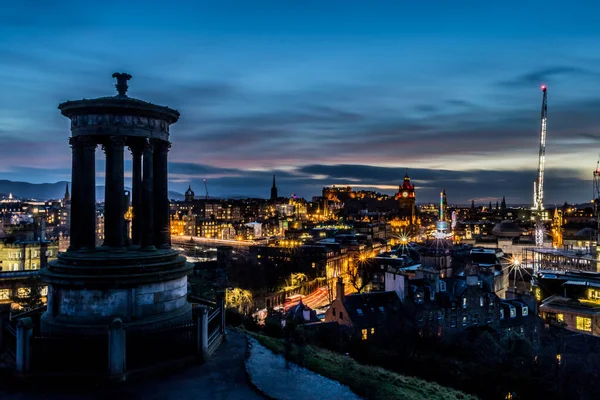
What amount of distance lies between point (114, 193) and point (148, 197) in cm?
137

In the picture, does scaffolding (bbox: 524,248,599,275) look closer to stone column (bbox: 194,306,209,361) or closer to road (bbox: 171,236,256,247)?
road (bbox: 171,236,256,247)

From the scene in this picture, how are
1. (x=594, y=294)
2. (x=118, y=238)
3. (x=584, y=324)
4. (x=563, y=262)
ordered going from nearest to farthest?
(x=118, y=238), (x=584, y=324), (x=594, y=294), (x=563, y=262)

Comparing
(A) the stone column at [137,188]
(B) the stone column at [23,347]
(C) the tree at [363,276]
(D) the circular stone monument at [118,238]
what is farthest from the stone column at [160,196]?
(C) the tree at [363,276]

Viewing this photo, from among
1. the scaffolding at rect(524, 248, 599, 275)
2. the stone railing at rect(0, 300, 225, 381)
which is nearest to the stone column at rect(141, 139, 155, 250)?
the stone railing at rect(0, 300, 225, 381)

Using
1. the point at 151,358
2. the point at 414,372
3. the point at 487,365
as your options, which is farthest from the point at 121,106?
the point at 487,365

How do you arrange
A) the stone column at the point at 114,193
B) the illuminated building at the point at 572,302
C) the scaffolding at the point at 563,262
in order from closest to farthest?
Result: the stone column at the point at 114,193 → the illuminated building at the point at 572,302 → the scaffolding at the point at 563,262

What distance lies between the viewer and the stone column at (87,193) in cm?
1866

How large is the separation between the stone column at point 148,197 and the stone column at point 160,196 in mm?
501

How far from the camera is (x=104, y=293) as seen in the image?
17.1m

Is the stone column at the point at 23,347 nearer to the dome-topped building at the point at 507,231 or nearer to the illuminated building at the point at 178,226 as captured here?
the dome-topped building at the point at 507,231

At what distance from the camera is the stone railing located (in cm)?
1494

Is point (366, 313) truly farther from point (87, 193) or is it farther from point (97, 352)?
point (97, 352)

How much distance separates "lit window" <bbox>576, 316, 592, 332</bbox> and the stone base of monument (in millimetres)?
39321

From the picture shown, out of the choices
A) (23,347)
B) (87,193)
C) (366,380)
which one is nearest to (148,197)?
(87,193)
